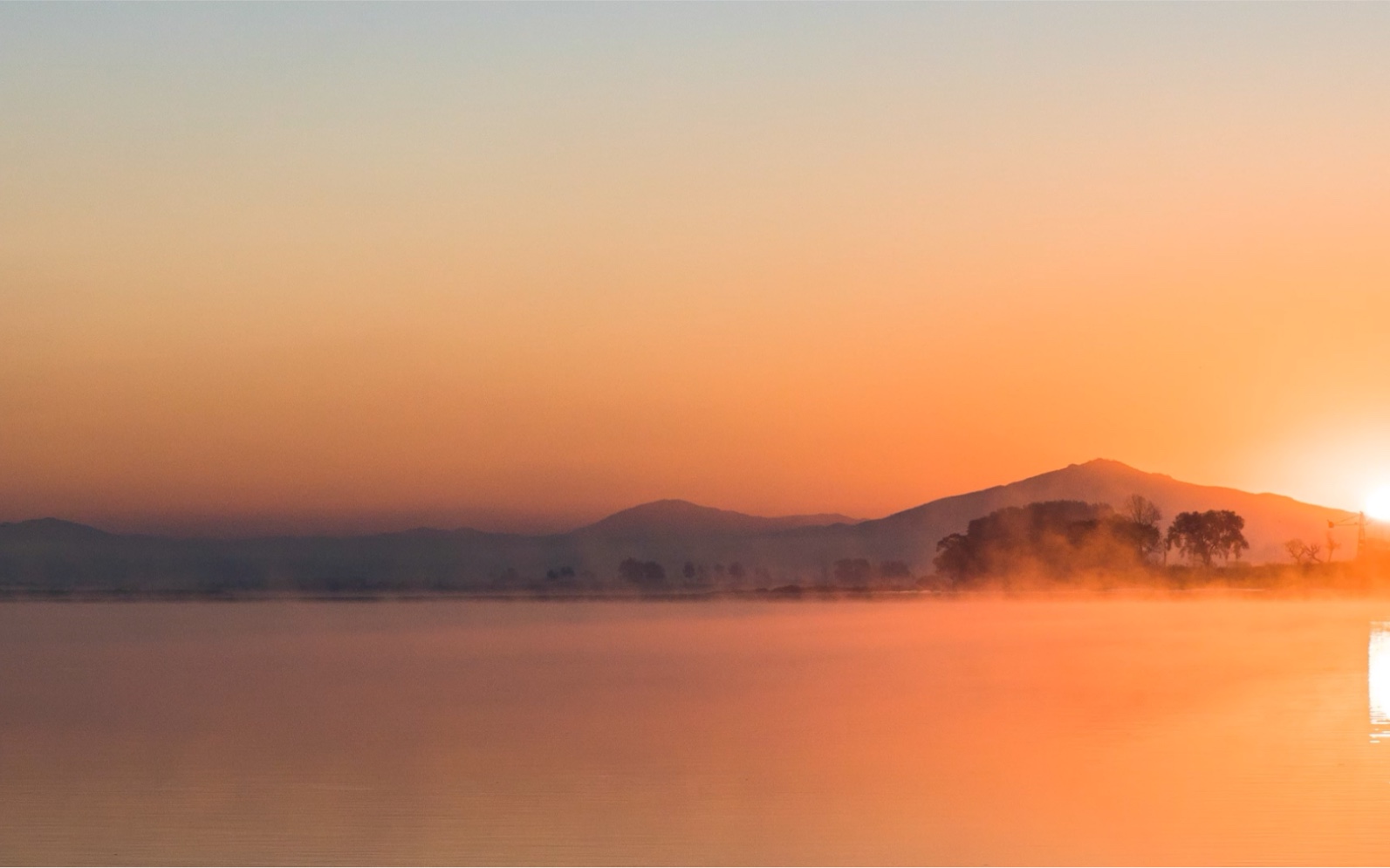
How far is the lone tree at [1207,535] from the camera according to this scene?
114 meters

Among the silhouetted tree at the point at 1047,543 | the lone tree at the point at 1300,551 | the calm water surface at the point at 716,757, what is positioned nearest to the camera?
the calm water surface at the point at 716,757

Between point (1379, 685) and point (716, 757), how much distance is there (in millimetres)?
13403

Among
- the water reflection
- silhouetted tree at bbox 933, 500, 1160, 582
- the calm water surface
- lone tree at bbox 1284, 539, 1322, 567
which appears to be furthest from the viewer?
lone tree at bbox 1284, 539, 1322, 567

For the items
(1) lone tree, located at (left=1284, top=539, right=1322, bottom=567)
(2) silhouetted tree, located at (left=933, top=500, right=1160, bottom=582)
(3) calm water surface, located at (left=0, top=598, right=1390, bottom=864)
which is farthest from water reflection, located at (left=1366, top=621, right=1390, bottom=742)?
(1) lone tree, located at (left=1284, top=539, right=1322, bottom=567)

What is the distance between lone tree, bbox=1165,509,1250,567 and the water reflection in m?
74.2

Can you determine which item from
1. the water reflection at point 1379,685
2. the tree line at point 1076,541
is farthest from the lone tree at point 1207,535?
the water reflection at point 1379,685

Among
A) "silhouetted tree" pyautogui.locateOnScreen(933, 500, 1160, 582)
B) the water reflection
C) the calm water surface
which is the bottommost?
the calm water surface

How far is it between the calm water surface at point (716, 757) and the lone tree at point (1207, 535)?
7785 cm

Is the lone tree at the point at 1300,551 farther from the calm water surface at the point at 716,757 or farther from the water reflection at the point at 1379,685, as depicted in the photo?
the calm water surface at the point at 716,757

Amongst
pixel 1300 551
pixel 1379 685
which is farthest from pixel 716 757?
pixel 1300 551

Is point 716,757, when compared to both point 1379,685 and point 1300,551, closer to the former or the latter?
point 1379,685

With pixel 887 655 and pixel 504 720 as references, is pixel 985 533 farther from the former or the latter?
pixel 504 720

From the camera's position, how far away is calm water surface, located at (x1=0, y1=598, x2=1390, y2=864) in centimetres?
1323

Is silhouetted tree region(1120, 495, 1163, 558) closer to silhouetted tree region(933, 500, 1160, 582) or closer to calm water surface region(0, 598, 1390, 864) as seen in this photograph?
silhouetted tree region(933, 500, 1160, 582)
